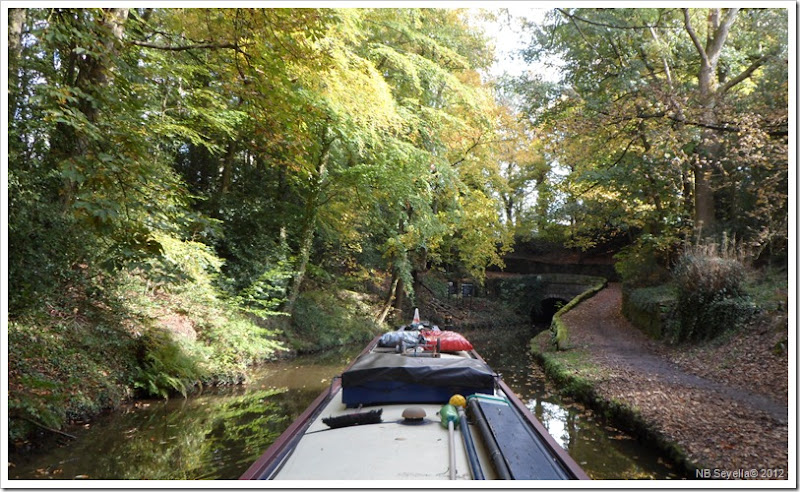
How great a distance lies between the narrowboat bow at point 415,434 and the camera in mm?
2908

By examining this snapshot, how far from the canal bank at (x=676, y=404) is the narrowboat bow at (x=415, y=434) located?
6.56 feet

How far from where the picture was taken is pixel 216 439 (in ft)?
19.0

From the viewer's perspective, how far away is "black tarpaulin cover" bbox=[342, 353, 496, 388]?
422 cm

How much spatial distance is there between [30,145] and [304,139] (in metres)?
3.16

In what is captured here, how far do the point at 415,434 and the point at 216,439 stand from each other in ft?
11.2

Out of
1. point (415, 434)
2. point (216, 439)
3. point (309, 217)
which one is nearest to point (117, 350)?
point (216, 439)

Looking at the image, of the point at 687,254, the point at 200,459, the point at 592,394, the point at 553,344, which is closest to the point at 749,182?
the point at 687,254

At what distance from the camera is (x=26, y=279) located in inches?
206

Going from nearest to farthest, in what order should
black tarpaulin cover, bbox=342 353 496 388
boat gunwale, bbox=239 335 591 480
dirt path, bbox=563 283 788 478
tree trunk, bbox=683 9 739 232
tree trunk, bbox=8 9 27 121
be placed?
boat gunwale, bbox=239 335 591 480 → black tarpaulin cover, bbox=342 353 496 388 → dirt path, bbox=563 283 788 478 → tree trunk, bbox=8 9 27 121 → tree trunk, bbox=683 9 739 232

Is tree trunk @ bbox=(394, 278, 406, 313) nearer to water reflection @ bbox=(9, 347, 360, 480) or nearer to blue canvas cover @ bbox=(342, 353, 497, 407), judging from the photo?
water reflection @ bbox=(9, 347, 360, 480)

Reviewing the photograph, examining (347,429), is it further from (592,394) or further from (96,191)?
(592,394)

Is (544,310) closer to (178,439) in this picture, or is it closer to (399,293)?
(399,293)

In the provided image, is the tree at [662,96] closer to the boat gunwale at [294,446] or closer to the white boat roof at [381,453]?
the boat gunwale at [294,446]

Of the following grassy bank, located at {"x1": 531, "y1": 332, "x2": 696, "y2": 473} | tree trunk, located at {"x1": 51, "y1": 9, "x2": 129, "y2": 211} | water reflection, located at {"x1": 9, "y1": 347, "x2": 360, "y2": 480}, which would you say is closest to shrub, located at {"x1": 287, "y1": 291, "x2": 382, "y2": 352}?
Answer: water reflection, located at {"x1": 9, "y1": 347, "x2": 360, "y2": 480}
